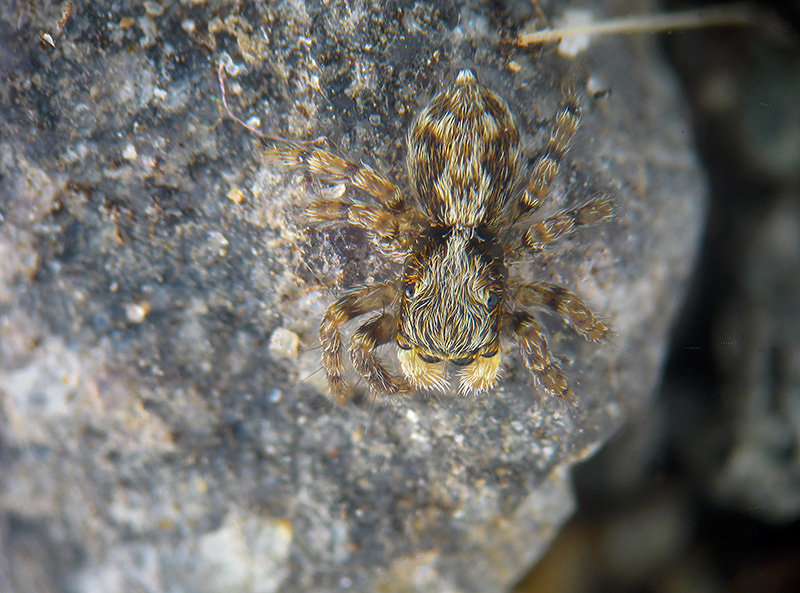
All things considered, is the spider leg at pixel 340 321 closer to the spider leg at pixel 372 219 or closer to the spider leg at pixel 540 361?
the spider leg at pixel 372 219

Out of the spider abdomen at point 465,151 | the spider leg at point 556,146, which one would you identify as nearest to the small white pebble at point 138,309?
the spider abdomen at point 465,151

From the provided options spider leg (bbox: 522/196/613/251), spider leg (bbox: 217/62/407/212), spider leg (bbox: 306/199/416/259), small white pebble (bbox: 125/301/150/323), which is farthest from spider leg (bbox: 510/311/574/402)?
small white pebble (bbox: 125/301/150/323)

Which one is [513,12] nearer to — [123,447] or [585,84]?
[585,84]

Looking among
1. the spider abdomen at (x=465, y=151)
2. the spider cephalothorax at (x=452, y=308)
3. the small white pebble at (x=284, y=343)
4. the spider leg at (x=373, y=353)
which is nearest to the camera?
the spider abdomen at (x=465, y=151)

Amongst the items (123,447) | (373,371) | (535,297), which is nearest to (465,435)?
(373,371)

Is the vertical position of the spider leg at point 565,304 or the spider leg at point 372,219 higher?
the spider leg at point 372,219

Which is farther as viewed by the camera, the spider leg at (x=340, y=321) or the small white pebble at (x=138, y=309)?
the small white pebble at (x=138, y=309)
